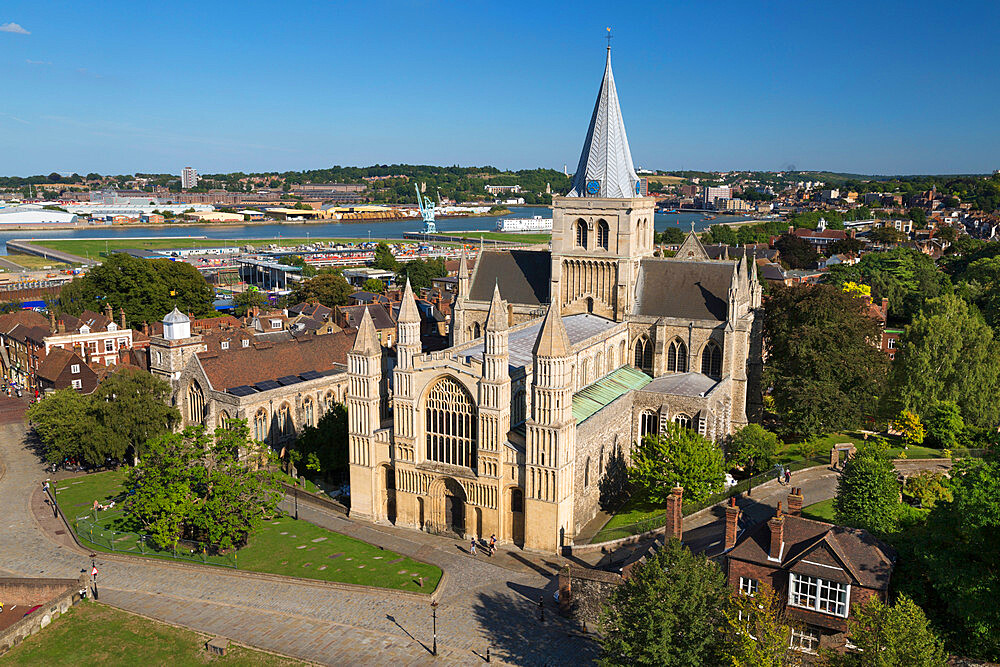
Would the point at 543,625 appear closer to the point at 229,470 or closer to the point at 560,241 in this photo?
the point at 229,470

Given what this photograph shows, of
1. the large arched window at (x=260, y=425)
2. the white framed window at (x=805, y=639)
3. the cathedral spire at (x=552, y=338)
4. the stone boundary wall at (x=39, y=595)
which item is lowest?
the stone boundary wall at (x=39, y=595)

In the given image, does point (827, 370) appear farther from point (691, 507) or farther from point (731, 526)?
point (731, 526)

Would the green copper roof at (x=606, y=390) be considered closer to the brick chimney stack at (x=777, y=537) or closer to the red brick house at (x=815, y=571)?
the red brick house at (x=815, y=571)

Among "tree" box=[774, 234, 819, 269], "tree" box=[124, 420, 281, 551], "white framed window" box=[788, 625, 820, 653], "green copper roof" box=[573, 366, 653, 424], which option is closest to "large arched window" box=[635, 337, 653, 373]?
"green copper roof" box=[573, 366, 653, 424]

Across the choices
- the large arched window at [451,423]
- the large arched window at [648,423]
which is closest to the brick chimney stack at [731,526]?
the large arched window at [451,423]

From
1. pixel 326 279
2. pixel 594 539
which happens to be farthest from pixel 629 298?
pixel 326 279

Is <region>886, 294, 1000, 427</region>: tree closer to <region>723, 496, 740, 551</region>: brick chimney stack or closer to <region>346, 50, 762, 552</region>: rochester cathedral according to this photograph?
<region>346, 50, 762, 552</region>: rochester cathedral

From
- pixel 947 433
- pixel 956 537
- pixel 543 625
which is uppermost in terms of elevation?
pixel 956 537
